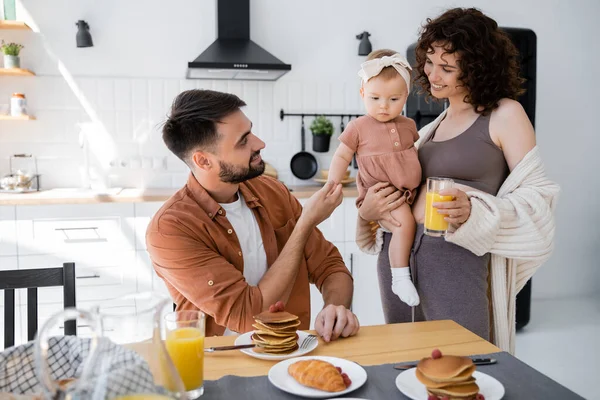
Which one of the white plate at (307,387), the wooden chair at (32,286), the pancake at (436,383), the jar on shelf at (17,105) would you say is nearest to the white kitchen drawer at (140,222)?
the jar on shelf at (17,105)

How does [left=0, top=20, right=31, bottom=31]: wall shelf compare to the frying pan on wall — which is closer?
[left=0, top=20, right=31, bottom=31]: wall shelf

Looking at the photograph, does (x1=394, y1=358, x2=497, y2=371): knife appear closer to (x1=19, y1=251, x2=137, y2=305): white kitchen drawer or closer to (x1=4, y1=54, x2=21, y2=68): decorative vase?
(x1=19, y1=251, x2=137, y2=305): white kitchen drawer

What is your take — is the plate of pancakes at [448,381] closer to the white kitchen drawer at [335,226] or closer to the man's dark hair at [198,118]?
the man's dark hair at [198,118]

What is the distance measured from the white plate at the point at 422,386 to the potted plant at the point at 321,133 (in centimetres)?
298

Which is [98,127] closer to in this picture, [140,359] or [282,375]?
[282,375]

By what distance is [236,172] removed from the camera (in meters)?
1.75

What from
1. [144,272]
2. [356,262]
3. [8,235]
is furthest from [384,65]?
[8,235]

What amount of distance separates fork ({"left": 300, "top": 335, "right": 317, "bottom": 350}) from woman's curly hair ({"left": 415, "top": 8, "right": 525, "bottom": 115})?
95 centimetres

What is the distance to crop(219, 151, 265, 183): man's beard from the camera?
1.74 meters

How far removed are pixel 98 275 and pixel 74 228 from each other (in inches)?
11.7

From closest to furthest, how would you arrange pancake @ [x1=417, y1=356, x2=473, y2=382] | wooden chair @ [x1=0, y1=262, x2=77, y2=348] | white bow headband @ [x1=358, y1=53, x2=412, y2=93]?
pancake @ [x1=417, y1=356, x2=473, y2=382]
wooden chair @ [x1=0, y1=262, x2=77, y2=348]
white bow headband @ [x1=358, y1=53, x2=412, y2=93]

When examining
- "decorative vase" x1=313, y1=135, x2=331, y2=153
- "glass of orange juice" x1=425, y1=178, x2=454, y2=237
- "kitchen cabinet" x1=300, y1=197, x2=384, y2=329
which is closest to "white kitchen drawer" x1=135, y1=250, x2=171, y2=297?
"kitchen cabinet" x1=300, y1=197, x2=384, y2=329

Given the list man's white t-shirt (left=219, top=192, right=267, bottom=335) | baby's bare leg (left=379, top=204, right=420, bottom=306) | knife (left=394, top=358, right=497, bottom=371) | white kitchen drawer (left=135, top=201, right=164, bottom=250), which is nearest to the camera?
knife (left=394, top=358, right=497, bottom=371)

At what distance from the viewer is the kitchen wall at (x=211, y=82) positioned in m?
3.77
